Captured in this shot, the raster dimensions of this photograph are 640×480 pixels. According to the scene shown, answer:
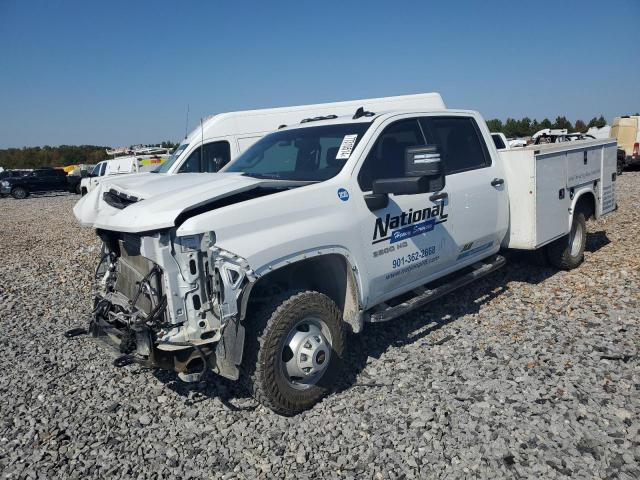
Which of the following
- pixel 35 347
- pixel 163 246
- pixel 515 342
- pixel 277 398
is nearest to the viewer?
pixel 163 246

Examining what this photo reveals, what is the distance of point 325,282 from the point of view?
159 inches

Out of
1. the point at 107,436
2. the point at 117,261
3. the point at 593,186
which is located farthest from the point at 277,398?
the point at 593,186

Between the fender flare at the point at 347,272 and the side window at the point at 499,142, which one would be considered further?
the side window at the point at 499,142

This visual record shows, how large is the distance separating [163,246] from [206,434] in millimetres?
1356

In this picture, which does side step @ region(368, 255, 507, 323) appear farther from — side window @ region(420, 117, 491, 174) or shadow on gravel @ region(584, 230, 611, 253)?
shadow on gravel @ region(584, 230, 611, 253)

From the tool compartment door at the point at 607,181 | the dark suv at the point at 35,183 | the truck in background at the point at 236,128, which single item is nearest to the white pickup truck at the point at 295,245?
the tool compartment door at the point at 607,181

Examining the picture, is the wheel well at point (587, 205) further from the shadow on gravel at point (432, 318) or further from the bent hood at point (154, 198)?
the bent hood at point (154, 198)

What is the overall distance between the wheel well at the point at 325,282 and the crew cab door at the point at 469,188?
130cm

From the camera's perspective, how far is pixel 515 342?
15.1ft

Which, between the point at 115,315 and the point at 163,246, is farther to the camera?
the point at 115,315

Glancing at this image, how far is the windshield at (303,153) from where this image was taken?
13.5ft

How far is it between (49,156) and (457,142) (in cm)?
6829

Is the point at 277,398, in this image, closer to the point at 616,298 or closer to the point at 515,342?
the point at 515,342

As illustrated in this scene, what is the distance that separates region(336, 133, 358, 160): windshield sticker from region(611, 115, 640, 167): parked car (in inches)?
808
